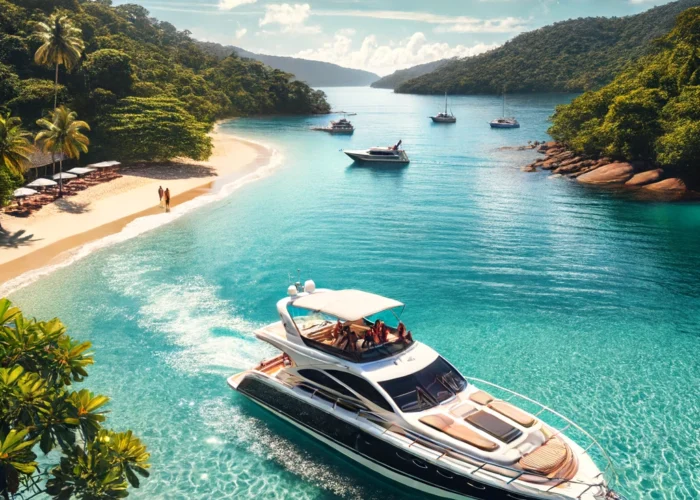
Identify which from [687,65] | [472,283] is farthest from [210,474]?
[687,65]

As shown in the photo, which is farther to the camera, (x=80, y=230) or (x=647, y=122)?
(x=647, y=122)

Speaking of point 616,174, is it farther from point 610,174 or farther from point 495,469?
point 495,469

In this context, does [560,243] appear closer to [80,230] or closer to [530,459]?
[530,459]

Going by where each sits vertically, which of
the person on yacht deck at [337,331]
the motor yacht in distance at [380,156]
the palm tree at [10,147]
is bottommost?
the person on yacht deck at [337,331]

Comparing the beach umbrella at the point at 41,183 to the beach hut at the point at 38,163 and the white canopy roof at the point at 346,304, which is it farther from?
the white canopy roof at the point at 346,304

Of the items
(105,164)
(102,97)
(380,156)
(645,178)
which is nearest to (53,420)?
(105,164)

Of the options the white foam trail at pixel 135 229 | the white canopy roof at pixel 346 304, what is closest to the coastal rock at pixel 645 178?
the white foam trail at pixel 135 229
